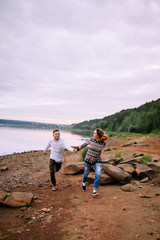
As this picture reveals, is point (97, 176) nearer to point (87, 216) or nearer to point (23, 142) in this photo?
point (87, 216)

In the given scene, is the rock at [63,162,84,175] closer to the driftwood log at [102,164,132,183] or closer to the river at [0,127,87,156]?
the driftwood log at [102,164,132,183]

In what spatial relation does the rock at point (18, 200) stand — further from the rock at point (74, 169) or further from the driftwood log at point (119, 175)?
the rock at point (74, 169)

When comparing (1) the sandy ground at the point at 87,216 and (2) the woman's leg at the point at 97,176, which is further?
(2) the woman's leg at the point at 97,176


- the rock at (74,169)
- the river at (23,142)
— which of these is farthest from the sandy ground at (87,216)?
the river at (23,142)

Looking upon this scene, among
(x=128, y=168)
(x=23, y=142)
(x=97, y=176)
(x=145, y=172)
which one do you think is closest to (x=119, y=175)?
(x=128, y=168)

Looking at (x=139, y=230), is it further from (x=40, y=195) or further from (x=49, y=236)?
(x=40, y=195)

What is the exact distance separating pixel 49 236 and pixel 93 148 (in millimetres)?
3011

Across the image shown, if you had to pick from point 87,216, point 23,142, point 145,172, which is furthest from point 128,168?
point 23,142

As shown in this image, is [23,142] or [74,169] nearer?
[74,169]

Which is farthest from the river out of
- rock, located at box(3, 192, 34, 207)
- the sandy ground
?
the sandy ground

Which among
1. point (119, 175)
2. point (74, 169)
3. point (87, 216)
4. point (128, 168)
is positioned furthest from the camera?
point (74, 169)

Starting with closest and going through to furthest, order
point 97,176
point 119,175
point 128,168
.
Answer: point 97,176, point 119,175, point 128,168

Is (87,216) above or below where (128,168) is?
below

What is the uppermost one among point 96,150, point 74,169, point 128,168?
point 96,150
